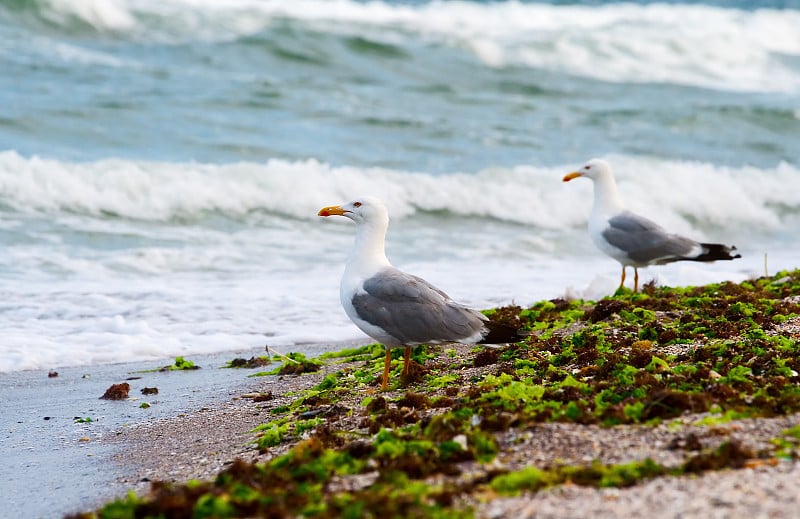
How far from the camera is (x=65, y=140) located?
52.2ft

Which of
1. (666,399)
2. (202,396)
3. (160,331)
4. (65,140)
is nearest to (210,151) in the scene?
(65,140)

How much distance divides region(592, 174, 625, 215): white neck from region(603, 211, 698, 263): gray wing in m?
0.26

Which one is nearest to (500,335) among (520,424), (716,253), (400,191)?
(520,424)

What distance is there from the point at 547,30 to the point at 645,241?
2041 cm

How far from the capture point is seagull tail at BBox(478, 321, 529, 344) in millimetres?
6031

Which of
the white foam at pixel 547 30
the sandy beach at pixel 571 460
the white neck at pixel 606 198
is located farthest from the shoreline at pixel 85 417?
the white foam at pixel 547 30

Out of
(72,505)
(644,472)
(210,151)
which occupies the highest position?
(210,151)

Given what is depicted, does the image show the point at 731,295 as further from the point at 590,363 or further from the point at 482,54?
the point at 482,54

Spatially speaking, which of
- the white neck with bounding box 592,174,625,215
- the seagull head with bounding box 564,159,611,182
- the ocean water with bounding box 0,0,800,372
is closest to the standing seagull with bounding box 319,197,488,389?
the ocean water with bounding box 0,0,800,372

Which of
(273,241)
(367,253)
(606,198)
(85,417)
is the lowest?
(85,417)

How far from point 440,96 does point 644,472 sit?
719 inches

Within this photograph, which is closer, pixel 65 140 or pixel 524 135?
pixel 65 140

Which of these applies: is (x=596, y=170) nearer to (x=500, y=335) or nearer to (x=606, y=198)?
(x=606, y=198)

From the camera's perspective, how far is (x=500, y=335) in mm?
6031
